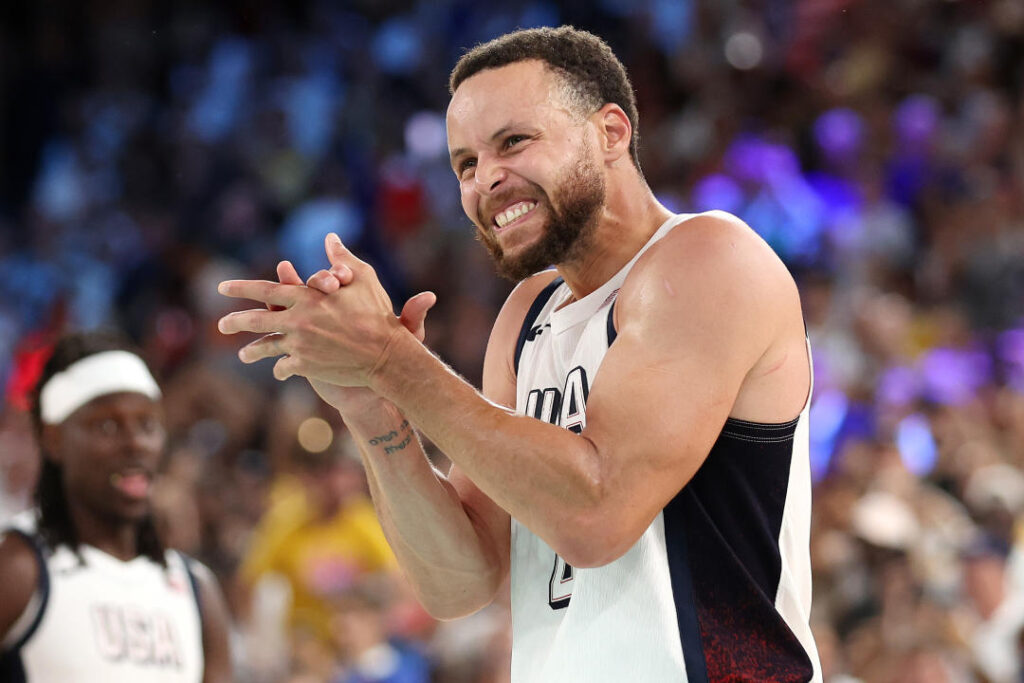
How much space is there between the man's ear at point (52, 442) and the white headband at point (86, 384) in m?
0.02

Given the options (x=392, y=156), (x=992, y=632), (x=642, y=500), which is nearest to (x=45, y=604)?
(x=642, y=500)

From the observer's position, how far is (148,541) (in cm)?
414

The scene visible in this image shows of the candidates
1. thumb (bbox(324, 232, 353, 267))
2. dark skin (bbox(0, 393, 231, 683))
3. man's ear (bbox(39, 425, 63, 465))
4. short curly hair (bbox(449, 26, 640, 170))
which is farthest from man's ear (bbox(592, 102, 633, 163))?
man's ear (bbox(39, 425, 63, 465))

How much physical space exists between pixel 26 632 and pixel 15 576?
167 millimetres

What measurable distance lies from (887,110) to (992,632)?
16.2ft

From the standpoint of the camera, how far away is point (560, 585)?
2.63 meters

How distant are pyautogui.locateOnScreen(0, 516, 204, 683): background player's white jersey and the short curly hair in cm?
204

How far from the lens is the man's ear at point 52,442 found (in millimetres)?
4043

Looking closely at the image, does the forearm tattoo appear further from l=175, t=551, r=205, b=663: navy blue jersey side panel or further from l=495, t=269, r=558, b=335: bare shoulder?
l=175, t=551, r=205, b=663: navy blue jersey side panel

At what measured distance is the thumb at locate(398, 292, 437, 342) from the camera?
2477 mm

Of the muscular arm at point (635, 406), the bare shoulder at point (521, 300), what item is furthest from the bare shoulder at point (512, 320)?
the muscular arm at point (635, 406)

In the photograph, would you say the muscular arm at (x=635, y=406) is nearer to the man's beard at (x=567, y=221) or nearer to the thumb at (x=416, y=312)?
the thumb at (x=416, y=312)

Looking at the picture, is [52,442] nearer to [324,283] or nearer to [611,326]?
[324,283]

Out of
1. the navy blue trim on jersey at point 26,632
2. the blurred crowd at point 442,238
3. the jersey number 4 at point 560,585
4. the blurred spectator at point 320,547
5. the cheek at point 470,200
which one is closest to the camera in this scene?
the jersey number 4 at point 560,585
